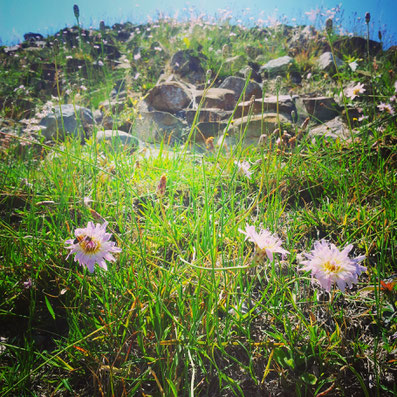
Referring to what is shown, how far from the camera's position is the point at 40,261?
3.54ft

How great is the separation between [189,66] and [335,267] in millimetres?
5313

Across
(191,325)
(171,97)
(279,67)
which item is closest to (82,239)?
(191,325)

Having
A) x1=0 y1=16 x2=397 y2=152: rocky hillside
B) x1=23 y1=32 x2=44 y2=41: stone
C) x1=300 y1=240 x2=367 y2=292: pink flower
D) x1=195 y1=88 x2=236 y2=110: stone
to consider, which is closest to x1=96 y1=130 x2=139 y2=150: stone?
x1=0 y1=16 x2=397 y2=152: rocky hillside

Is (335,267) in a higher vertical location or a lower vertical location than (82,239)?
lower

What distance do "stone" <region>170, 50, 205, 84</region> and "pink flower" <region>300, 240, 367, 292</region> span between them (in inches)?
188

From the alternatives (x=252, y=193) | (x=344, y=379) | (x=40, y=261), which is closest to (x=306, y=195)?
(x=252, y=193)

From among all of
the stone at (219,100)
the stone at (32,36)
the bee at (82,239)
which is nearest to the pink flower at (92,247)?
the bee at (82,239)

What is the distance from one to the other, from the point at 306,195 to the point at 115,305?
1.31m

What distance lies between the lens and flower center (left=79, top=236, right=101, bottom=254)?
78 cm

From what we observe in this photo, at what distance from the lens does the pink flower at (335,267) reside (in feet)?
2.35

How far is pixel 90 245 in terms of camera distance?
0.79 m

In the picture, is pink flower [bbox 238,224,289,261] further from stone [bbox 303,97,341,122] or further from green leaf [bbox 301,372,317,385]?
stone [bbox 303,97,341,122]

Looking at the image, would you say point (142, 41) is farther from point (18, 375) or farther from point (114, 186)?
point (18, 375)

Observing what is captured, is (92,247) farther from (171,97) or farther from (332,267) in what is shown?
(171,97)
